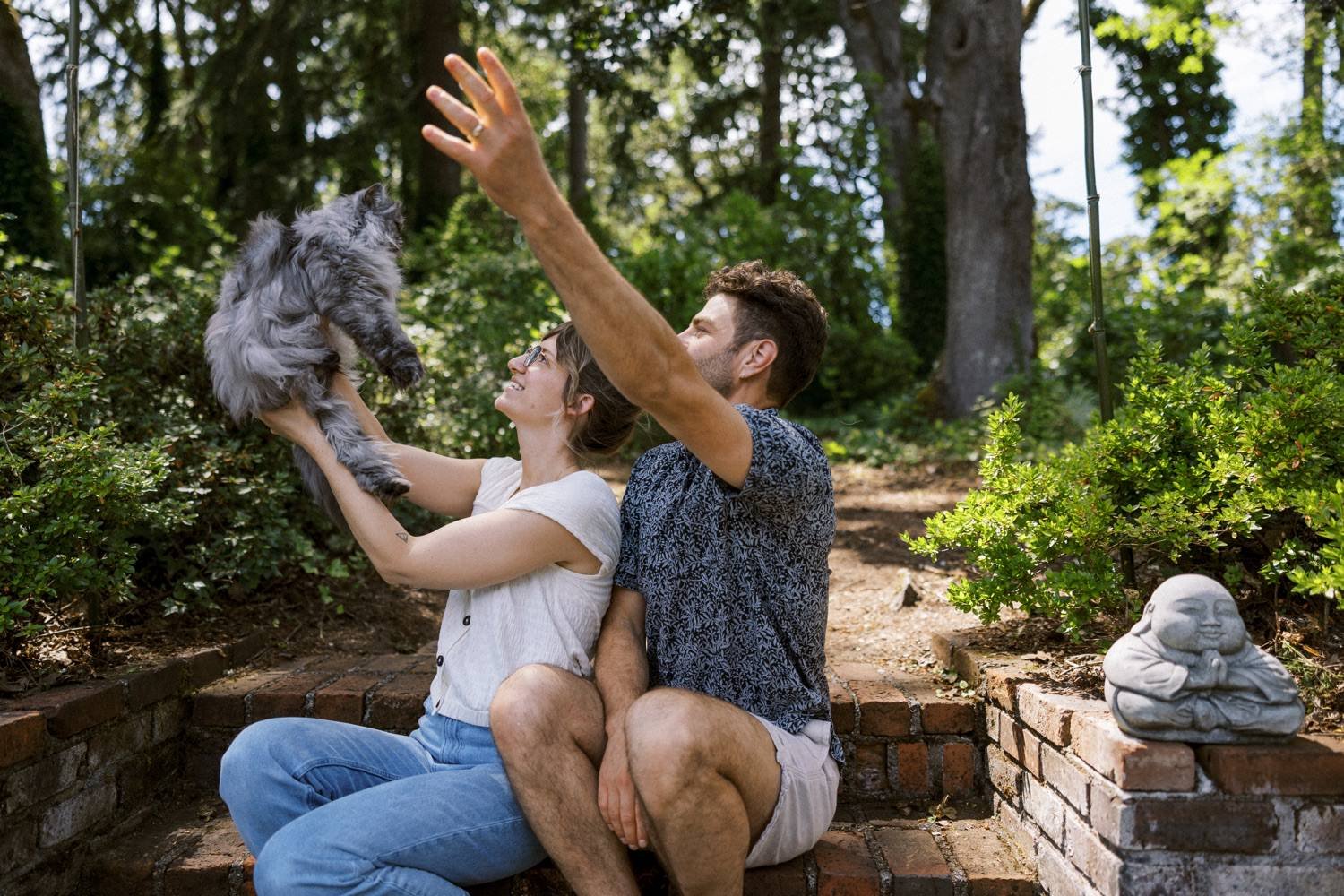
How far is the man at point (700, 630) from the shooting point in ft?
5.59

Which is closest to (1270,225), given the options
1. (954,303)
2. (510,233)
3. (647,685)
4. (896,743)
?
(954,303)

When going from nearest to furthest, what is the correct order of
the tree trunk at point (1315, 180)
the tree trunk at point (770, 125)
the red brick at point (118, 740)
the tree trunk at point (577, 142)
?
the red brick at point (118, 740) < the tree trunk at point (1315, 180) < the tree trunk at point (770, 125) < the tree trunk at point (577, 142)

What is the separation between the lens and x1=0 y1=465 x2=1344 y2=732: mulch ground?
2271 millimetres

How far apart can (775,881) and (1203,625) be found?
963 millimetres

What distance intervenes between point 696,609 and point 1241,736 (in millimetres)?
987

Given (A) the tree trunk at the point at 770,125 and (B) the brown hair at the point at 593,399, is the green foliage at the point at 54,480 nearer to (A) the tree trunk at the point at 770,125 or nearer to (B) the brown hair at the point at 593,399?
(B) the brown hair at the point at 593,399

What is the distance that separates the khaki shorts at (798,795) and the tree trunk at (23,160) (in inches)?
279

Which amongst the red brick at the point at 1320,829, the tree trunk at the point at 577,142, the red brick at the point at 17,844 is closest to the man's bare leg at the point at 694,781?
the red brick at the point at 1320,829

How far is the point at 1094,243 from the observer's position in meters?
2.65

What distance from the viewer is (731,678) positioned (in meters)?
2.02

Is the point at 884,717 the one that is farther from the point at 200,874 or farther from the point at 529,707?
the point at 200,874

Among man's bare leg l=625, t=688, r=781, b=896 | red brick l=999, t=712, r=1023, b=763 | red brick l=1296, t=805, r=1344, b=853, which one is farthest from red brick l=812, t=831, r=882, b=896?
red brick l=1296, t=805, r=1344, b=853

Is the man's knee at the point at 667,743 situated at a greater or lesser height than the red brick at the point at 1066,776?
greater

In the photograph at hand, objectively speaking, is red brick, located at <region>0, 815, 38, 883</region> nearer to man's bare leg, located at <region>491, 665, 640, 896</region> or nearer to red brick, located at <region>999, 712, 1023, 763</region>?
man's bare leg, located at <region>491, 665, 640, 896</region>
